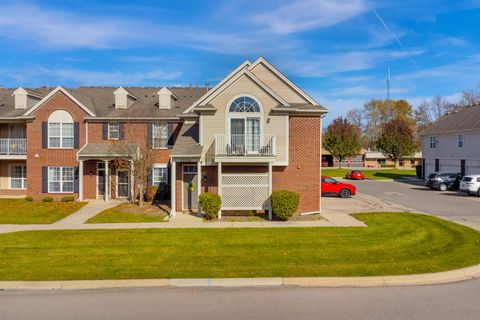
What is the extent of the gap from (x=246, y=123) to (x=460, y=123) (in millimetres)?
29183

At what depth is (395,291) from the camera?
7.77 meters

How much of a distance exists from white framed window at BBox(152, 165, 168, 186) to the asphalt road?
15.3 meters

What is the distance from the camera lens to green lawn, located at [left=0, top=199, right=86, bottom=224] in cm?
1598

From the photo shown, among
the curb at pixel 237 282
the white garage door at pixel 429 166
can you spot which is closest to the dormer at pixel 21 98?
the curb at pixel 237 282

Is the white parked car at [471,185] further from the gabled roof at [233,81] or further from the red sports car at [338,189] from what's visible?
the gabled roof at [233,81]

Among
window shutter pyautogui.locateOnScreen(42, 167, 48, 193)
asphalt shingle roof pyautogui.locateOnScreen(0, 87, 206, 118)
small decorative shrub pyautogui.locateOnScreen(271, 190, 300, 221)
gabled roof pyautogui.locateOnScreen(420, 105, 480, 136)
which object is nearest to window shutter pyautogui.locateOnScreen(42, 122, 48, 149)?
window shutter pyautogui.locateOnScreen(42, 167, 48, 193)

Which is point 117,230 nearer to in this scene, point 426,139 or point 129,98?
point 129,98

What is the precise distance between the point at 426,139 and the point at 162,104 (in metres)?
32.3

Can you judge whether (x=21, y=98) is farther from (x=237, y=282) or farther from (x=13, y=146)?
(x=237, y=282)

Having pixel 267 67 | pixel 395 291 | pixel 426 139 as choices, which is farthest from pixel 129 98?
pixel 426 139

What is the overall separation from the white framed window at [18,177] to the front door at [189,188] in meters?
14.1

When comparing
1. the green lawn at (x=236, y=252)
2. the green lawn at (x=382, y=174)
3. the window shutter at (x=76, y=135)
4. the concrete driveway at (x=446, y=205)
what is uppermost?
the window shutter at (x=76, y=135)

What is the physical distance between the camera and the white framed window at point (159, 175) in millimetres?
22969

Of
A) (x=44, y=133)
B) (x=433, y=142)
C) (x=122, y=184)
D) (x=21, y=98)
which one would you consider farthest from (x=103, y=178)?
(x=433, y=142)
